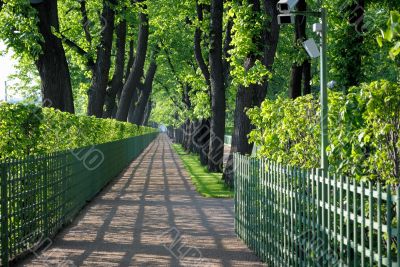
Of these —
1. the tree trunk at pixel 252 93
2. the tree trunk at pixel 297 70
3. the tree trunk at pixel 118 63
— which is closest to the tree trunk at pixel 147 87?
the tree trunk at pixel 118 63

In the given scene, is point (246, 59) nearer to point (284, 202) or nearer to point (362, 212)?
point (284, 202)

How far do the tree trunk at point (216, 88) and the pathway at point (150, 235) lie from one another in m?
6.16

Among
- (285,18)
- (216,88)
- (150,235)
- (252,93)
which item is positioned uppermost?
(216,88)

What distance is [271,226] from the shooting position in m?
8.55

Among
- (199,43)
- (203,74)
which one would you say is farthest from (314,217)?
(203,74)

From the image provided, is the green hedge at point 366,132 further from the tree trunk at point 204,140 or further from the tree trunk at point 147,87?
the tree trunk at point 147,87

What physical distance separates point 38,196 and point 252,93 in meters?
9.71

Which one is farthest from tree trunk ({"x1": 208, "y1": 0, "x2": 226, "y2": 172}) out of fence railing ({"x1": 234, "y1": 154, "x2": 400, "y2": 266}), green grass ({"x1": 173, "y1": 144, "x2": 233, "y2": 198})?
fence railing ({"x1": 234, "y1": 154, "x2": 400, "y2": 266})

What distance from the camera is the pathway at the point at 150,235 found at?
9.08 m

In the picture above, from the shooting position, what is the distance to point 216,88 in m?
23.2

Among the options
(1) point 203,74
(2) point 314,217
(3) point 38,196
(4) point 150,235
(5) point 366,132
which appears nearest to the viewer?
(5) point 366,132

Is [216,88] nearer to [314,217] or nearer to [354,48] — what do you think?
[354,48]

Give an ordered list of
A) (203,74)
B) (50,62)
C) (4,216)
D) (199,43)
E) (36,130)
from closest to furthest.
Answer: (4,216), (36,130), (50,62), (199,43), (203,74)

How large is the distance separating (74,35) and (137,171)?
7.92 m
